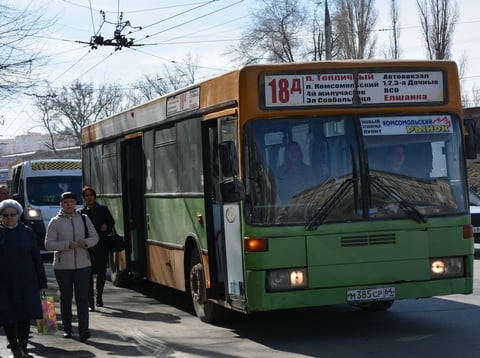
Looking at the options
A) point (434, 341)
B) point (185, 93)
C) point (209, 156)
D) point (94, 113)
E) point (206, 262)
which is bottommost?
point (434, 341)

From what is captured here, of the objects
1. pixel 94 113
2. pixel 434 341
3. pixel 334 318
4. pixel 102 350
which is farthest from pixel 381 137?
pixel 94 113

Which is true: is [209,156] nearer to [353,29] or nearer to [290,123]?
[290,123]

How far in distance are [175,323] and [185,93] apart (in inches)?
113

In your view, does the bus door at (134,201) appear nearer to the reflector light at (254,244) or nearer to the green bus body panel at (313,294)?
the reflector light at (254,244)

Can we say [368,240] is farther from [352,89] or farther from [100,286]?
[100,286]

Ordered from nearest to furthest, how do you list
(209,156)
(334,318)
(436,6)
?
(209,156) → (334,318) → (436,6)

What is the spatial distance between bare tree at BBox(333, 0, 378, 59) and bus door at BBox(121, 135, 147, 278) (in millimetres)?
37359

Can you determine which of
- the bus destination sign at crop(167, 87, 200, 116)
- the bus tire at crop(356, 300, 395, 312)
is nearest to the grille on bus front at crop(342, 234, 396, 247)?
the bus tire at crop(356, 300, 395, 312)

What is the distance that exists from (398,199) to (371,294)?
3.31ft

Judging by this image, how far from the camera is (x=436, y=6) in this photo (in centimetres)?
4841

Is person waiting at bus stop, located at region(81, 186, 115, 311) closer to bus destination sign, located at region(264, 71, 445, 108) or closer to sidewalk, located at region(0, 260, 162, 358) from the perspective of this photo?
sidewalk, located at region(0, 260, 162, 358)

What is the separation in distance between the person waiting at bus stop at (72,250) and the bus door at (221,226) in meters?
1.36

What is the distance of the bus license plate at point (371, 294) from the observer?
9438 millimetres

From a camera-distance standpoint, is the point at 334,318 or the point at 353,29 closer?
the point at 334,318
